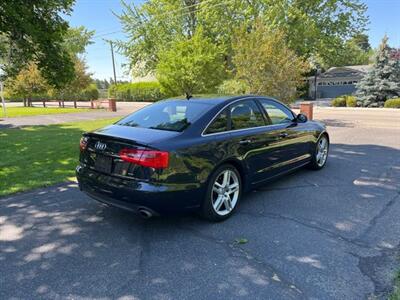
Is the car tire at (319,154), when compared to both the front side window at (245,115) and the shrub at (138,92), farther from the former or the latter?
the shrub at (138,92)

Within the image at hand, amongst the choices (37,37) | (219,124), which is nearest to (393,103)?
(37,37)

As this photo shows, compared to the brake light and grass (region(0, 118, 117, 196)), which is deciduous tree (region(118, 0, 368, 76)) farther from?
Result: the brake light

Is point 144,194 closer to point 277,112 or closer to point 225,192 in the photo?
point 225,192

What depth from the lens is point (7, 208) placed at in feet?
14.6

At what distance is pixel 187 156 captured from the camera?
11.5 feet

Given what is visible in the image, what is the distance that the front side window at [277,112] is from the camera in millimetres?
4941

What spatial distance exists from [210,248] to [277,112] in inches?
105

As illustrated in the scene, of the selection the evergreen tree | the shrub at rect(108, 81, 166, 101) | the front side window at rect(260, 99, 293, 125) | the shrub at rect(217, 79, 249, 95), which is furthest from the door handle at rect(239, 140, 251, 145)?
the shrub at rect(108, 81, 166, 101)

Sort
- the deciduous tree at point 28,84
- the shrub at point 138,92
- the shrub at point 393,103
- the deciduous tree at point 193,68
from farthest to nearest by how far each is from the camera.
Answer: the shrub at point 138,92 → the deciduous tree at point 28,84 → the shrub at point 393,103 → the deciduous tree at point 193,68

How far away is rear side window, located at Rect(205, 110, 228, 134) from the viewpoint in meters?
3.90

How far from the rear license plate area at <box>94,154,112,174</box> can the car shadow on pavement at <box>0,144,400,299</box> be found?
0.69m

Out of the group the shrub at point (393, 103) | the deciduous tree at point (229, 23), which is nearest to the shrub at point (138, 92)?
the deciduous tree at point (229, 23)

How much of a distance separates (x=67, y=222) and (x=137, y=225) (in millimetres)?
858

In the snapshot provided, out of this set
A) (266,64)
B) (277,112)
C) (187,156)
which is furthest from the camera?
(266,64)
